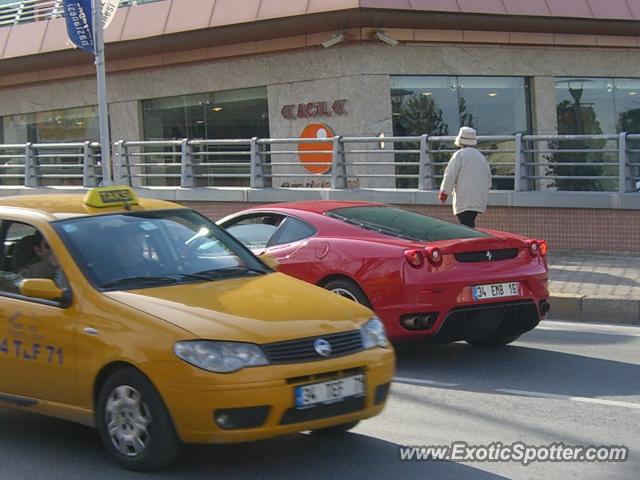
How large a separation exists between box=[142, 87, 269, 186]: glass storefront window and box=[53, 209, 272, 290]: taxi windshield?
14759 millimetres

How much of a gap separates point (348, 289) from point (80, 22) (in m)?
11.2

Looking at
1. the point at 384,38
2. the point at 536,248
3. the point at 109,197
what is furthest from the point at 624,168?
the point at 109,197

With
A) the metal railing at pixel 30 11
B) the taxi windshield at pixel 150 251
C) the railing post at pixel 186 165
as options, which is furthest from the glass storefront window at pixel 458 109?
the taxi windshield at pixel 150 251

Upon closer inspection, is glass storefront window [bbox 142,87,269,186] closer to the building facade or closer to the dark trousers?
the building facade

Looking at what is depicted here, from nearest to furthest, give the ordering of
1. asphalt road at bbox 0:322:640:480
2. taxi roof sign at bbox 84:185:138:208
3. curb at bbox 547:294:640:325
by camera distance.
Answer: asphalt road at bbox 0:322:640:480
taxi roof sign at bbox 84:185:138:208
curb at bbox 547:294:640:325

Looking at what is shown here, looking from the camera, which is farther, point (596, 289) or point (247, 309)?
point (596, 289)

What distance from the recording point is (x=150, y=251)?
230 inches

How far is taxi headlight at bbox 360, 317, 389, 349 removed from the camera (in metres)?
5.30

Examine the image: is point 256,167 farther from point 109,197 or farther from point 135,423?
point 135,423

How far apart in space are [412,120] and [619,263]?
9.04 metres

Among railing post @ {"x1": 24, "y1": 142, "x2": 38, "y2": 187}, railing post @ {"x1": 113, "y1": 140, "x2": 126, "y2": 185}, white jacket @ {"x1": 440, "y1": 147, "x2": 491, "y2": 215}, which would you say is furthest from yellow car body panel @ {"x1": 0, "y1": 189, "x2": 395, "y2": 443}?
railing post @ {"x1": 24, "y1": 142, "x2": 38, "y2": 187}

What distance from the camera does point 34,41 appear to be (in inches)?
958

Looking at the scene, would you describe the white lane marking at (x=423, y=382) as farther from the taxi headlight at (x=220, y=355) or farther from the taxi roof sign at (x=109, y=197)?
the taxi headlight at (x=220, y=355)

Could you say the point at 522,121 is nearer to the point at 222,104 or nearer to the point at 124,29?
the point at 222,104
